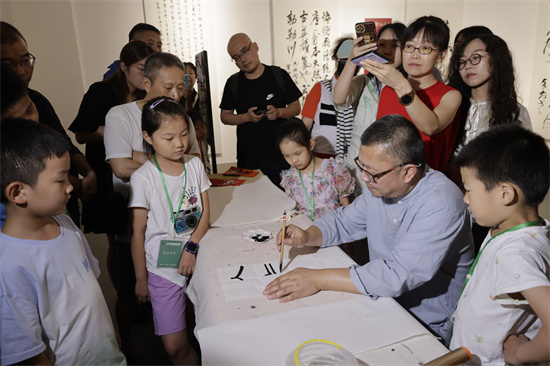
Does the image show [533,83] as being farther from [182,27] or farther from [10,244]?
[10,244]

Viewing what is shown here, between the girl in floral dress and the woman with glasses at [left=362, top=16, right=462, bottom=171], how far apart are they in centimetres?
43

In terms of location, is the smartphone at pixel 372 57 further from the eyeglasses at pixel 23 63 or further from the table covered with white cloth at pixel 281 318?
the eyeglasses at pixel 23 63

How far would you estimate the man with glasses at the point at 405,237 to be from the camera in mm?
1076

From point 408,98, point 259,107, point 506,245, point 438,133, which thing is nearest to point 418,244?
point 506,245

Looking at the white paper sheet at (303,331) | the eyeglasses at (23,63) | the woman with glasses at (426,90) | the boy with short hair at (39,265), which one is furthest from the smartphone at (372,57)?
the eyeglasses at (23,63)

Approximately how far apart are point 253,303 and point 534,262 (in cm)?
71

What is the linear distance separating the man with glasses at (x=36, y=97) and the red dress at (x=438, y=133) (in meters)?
1.46

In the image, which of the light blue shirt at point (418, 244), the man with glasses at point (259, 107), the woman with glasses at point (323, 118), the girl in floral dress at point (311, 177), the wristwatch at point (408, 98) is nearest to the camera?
the light blue shirt at point (418, 244)

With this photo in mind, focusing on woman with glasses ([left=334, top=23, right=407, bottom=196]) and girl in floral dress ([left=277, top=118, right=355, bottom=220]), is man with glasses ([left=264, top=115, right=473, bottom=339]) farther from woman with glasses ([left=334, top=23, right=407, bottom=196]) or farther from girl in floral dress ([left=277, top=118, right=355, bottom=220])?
woman with glasses ([left=334, top=23, right=407, bottom=196])

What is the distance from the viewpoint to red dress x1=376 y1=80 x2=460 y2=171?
167cm

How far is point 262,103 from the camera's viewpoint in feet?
9.18

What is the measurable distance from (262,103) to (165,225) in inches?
59.3

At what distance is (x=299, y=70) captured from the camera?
15.5ft

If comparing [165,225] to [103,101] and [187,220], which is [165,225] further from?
[103,101]
